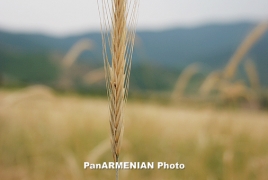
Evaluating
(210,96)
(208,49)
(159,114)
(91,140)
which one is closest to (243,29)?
(208,49)

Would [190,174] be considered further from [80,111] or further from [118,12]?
[118,12]

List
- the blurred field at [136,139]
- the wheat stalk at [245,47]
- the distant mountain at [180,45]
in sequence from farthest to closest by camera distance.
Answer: the distant mountain at [180,45] < the blurred field at [136,139] < the wheat stalk at [245,47]

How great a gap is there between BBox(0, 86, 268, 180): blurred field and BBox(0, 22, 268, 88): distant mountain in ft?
1.10

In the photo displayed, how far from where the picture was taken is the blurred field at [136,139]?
4.08ft

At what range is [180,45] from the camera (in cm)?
184

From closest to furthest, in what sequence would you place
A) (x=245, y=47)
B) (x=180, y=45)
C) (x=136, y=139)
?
(x=245, y=47) → (x=136, y=139) → (x=180, y=45)

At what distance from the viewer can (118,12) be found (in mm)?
495

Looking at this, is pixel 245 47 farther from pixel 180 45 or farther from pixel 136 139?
pixel 180 45

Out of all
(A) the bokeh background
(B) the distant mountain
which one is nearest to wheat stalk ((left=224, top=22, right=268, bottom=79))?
(A) the bokeh background

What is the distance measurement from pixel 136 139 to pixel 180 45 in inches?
26.5

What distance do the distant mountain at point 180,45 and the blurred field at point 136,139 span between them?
336 mm

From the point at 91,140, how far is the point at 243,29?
997 millimetres

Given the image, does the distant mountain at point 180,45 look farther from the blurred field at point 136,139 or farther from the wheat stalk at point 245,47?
the wheat stalk at point 245,47

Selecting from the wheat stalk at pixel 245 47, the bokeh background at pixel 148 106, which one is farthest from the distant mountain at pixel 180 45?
the wheat stalk at pixel 245 47
